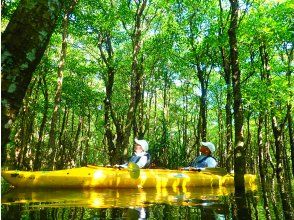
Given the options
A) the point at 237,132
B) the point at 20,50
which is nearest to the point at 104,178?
the point at 237,132

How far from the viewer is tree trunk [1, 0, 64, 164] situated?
266 centimetres

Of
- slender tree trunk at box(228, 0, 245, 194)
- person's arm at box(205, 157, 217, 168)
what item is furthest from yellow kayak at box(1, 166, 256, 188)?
slender tree trunk at box(228, 0, 245, 194)

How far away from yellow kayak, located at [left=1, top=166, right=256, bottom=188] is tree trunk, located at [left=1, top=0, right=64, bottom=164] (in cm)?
494

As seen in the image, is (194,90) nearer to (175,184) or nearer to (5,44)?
(175,184)

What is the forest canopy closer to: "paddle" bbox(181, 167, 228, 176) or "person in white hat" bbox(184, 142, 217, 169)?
"person in white hat" bbox(184, 142, 217, 169)

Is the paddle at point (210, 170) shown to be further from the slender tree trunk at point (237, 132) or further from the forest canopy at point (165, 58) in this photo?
the slender tree trunk at point (237, 132)

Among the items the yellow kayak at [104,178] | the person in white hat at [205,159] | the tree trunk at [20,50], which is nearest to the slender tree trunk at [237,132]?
the yellow kayak at [104,178]

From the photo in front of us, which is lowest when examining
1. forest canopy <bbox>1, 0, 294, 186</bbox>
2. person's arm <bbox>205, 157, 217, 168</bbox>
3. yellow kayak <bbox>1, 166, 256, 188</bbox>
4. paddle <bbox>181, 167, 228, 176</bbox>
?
yellow kayak <bbox>1, 166, 256, 188</bbox>

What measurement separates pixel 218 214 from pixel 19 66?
3.76 metres

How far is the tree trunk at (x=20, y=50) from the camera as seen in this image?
266cm

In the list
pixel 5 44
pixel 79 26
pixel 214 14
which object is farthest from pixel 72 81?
pixel 5 44

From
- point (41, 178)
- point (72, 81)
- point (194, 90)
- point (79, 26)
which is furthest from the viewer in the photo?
point (194, 90)

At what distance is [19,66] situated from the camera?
271 cm

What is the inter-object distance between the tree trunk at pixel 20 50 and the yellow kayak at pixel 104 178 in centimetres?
494
